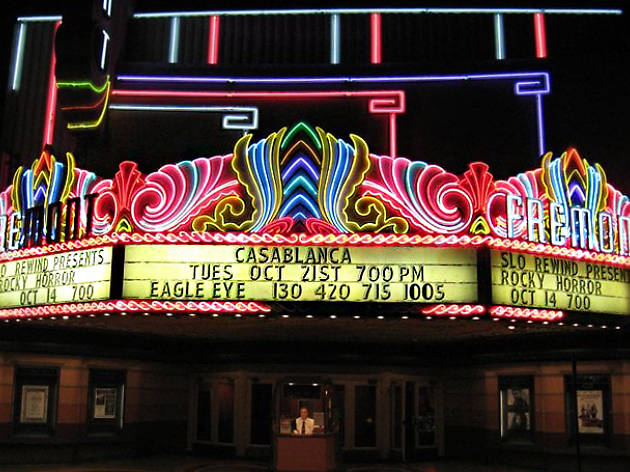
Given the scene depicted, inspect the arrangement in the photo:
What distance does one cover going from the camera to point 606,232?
12898mm

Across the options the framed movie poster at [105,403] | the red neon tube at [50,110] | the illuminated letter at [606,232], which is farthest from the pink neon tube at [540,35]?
the framed movie poster at [105,403]

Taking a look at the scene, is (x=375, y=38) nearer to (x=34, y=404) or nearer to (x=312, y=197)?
(x=312, y=197)

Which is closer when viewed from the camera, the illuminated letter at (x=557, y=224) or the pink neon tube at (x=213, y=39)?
the illuminated letter at (x=557, y=224)

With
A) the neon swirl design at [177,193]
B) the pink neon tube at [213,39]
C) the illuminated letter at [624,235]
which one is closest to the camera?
the neon swirl design at [177,193]

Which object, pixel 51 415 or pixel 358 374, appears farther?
pixel 358 374

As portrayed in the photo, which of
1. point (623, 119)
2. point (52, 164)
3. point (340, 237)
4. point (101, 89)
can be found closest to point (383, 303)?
point (340, 237)

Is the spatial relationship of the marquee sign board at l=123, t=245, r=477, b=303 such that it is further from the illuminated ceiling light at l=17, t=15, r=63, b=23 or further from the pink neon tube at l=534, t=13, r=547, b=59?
the illuminated ceiling light at l=17, t=15, r=63, b=23

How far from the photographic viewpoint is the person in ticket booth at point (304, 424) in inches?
598

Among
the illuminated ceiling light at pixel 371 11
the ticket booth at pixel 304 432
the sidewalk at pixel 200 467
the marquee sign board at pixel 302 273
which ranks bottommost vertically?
the sidewalk at pixel 200 467

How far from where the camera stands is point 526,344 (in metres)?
16.8

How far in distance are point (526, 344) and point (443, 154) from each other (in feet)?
14.1

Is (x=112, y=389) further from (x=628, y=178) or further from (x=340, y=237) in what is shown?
(x=628, y=178)

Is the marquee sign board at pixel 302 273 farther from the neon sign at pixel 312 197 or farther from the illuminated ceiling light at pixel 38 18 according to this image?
the illuminated ceiling light at pixel 38 18

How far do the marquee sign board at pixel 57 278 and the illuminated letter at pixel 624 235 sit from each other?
7.97 m
